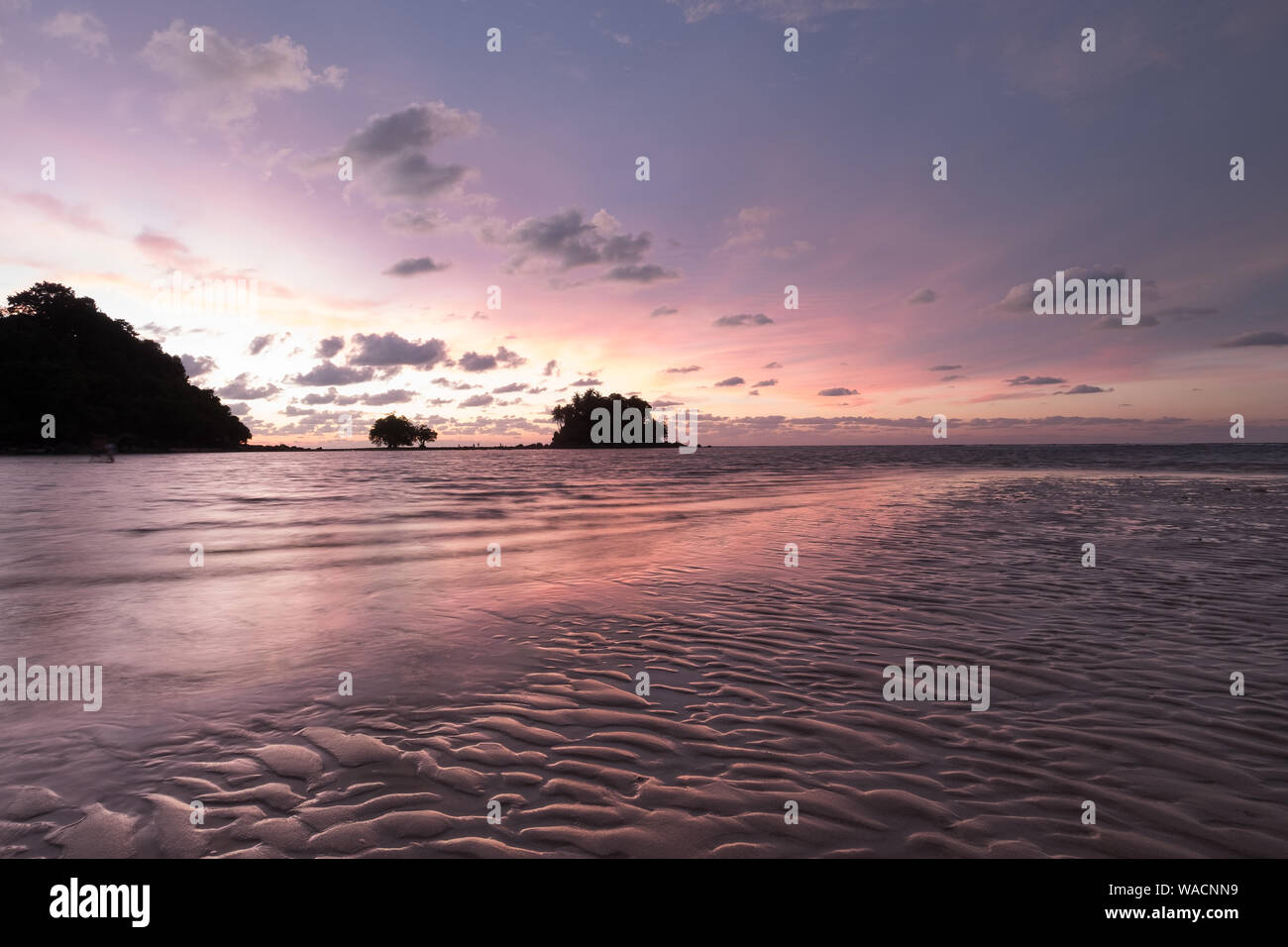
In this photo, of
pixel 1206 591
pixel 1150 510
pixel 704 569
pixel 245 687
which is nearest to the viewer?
pixel 245 687

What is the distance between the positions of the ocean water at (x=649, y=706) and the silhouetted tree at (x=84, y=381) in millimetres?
110620

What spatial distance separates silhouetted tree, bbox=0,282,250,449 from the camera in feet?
292

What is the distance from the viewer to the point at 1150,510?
70.4 feet

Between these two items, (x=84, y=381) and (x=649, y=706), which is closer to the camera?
(x=649, y=706)

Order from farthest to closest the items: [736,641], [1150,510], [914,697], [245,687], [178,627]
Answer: [1150,510] → [178,627] → [736,641] → [245,687] → [914,697]

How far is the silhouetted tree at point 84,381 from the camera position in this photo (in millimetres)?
89062

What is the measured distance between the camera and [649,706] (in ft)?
17.5

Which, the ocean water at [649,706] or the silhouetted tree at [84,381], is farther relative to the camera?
the silhouetted tree at [84,381]

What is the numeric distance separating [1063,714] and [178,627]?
10604 mm

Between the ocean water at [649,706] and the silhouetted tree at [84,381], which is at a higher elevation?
the silhouetted tree at [84,381]

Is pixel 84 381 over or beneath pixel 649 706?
over

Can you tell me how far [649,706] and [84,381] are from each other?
420 ft
